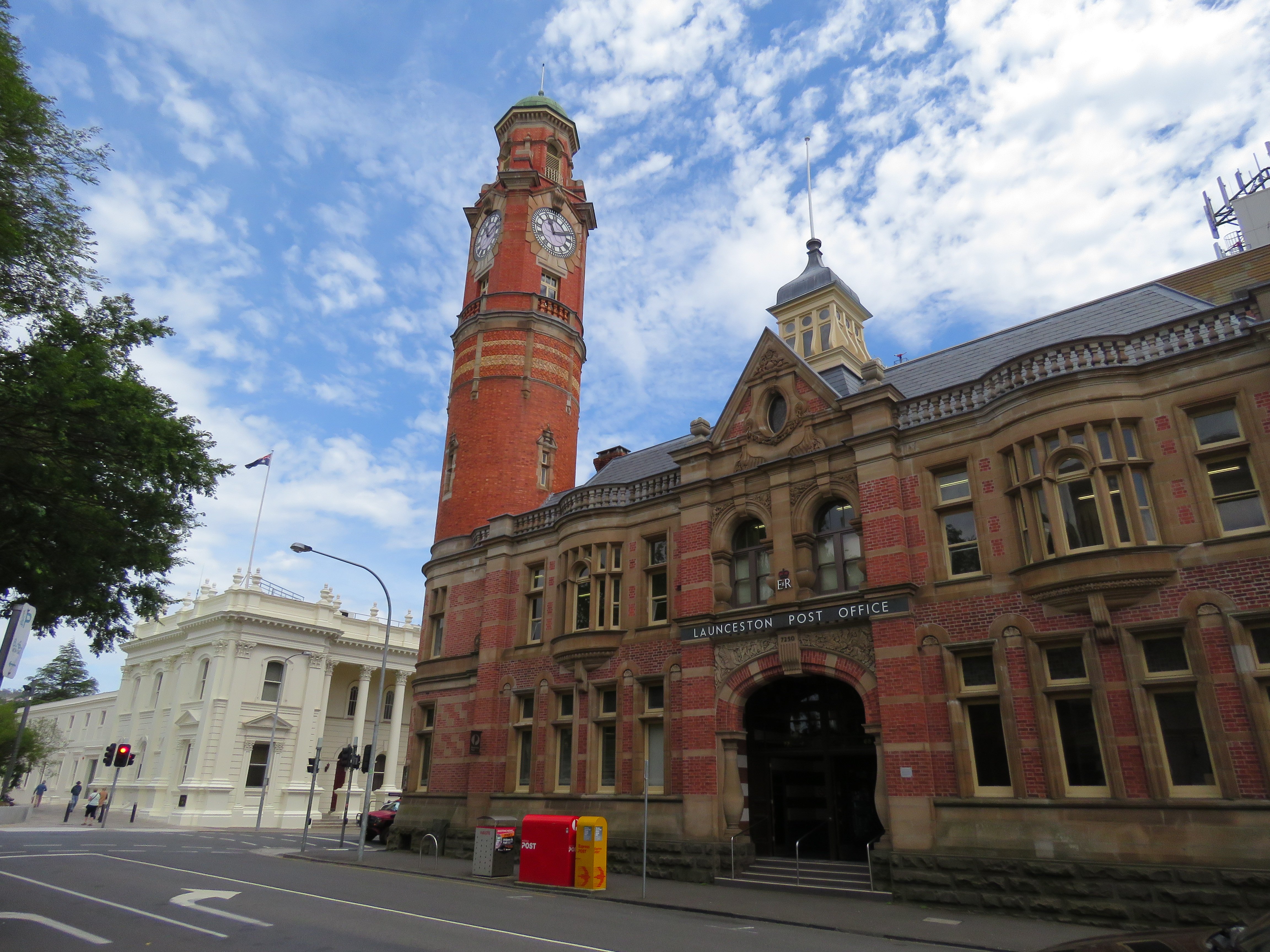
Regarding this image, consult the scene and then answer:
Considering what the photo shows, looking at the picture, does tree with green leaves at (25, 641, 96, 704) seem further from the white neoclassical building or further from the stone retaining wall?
the stone retaining wall

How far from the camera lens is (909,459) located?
1895cm

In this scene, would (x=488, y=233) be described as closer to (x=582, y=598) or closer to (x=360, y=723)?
(x=582, y=598)

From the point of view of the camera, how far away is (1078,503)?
15.8m

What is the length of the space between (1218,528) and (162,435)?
1889 centimetres

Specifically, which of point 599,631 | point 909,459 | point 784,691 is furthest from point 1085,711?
point 599,631

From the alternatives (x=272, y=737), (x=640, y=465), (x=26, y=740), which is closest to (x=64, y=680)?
(x=26, y=740)

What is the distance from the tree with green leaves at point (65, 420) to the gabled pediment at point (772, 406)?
523 inches

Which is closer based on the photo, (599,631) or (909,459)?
(909,459)

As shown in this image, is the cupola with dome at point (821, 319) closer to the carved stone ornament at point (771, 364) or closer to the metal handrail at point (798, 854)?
the carved stone ornament at point (771, 364)

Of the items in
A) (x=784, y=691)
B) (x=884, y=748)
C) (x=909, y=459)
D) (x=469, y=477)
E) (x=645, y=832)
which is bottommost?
(x=645, y=832)

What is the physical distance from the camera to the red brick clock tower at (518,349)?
1270 inches

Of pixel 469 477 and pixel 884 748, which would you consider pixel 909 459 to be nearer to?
pixel 884 748

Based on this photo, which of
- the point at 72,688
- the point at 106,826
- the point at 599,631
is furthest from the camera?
the point at 72,688

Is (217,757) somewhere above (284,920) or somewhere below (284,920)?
above
